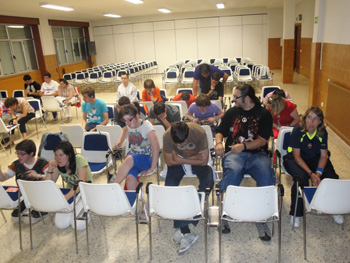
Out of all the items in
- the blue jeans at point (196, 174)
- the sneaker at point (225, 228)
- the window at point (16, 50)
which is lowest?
the sneaker at point (225, 228)

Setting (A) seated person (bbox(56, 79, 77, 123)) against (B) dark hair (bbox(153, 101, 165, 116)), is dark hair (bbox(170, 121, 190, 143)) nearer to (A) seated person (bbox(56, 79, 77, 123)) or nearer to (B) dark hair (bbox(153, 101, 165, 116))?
(B) dark hair (bbox(153, 101, 165, 116))

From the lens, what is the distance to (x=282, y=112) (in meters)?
4.21

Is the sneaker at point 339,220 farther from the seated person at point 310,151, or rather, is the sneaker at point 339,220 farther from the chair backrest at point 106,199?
the chair backrest at point 106,199

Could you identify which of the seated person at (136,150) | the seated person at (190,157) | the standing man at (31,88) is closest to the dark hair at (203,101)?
the seated person at (136,150)

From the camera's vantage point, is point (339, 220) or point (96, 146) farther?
point (96, 146)

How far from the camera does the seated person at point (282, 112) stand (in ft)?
13.4

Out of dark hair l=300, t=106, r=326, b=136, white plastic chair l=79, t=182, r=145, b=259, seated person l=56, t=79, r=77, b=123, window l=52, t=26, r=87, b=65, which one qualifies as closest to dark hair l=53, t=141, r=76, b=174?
white plastic chair l=79, t=182, r=145, b=259

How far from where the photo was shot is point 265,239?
9.37 feet

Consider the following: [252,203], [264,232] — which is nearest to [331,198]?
[252,203]

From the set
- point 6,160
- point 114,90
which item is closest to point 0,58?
point 114,90

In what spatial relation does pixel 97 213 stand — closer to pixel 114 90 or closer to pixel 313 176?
pixel 313 176

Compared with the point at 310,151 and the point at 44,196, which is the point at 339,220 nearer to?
the point at 310,151

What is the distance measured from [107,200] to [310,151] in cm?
219

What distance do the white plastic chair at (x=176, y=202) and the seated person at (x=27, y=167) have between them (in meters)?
1.46
